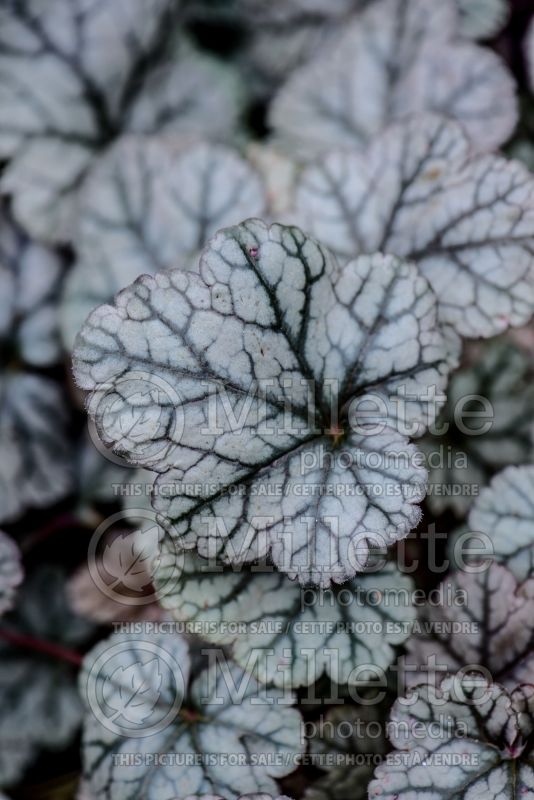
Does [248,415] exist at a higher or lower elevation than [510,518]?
higher

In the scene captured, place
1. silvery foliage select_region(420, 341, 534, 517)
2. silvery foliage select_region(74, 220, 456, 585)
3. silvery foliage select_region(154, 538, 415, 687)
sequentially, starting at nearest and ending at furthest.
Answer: silvery foliage select_region(74, 220, 456, 585) → silvery foliage select_region(154, 538, 415, 687) → silvery foliage select_region(420, 341, 534, 517)

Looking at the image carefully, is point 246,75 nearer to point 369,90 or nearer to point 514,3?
point 369,90

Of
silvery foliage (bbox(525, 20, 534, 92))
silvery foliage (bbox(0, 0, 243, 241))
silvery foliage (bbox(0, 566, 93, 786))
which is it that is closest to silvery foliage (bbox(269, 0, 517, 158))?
silvery foliage (bbox(525, 20, 534, 92))

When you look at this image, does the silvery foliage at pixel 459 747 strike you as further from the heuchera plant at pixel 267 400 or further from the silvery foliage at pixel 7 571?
the silvery foliage at pixel 7 571

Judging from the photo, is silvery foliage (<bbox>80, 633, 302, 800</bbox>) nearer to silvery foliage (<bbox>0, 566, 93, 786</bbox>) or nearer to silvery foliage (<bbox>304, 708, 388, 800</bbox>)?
silvery foliage (<bbox>304, 708, 388, 800</bbox>)

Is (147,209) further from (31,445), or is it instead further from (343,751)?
(343,751)

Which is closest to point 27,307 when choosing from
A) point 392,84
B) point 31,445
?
point 31,445
